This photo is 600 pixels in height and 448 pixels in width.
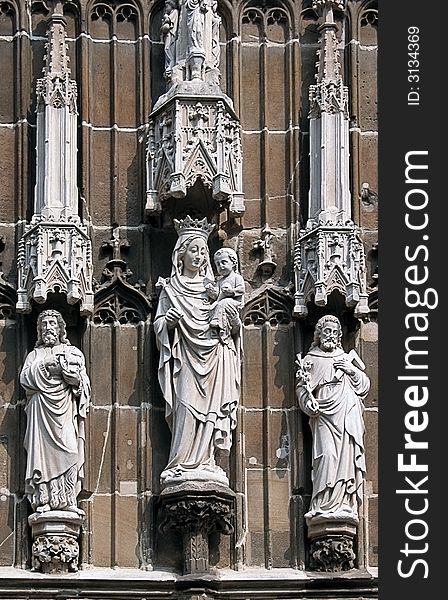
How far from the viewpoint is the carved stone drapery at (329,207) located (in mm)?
30531

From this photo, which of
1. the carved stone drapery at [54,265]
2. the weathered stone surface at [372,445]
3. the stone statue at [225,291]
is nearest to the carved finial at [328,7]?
the stone statue at [225,291]

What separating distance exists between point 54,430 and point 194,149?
2.73m

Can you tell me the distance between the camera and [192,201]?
30797mm

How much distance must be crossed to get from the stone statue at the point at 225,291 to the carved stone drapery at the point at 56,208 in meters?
1.05

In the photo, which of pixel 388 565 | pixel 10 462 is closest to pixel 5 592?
pixel 10 462

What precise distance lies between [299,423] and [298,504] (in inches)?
27.5

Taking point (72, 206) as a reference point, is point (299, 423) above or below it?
below

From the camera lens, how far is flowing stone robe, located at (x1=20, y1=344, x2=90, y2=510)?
29828mm

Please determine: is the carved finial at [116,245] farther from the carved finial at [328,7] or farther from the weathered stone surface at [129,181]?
the carved finial at [328,7]

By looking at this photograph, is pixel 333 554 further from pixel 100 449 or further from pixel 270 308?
pixel 270 308

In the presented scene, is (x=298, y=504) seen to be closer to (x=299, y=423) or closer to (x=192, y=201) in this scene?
(x=299, y=423)

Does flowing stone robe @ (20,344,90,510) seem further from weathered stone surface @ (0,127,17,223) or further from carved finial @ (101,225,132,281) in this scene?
weathered stone surface @ (0,127,17,223)

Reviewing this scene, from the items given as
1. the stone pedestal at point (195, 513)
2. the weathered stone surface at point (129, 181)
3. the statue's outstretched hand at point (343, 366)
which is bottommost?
the stone pedestal at point (195, 513)

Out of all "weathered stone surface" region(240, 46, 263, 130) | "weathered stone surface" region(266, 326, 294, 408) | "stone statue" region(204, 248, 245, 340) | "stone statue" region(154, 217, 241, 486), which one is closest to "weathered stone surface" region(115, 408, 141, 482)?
"stone statue" region(154, 217, 241, 486)
